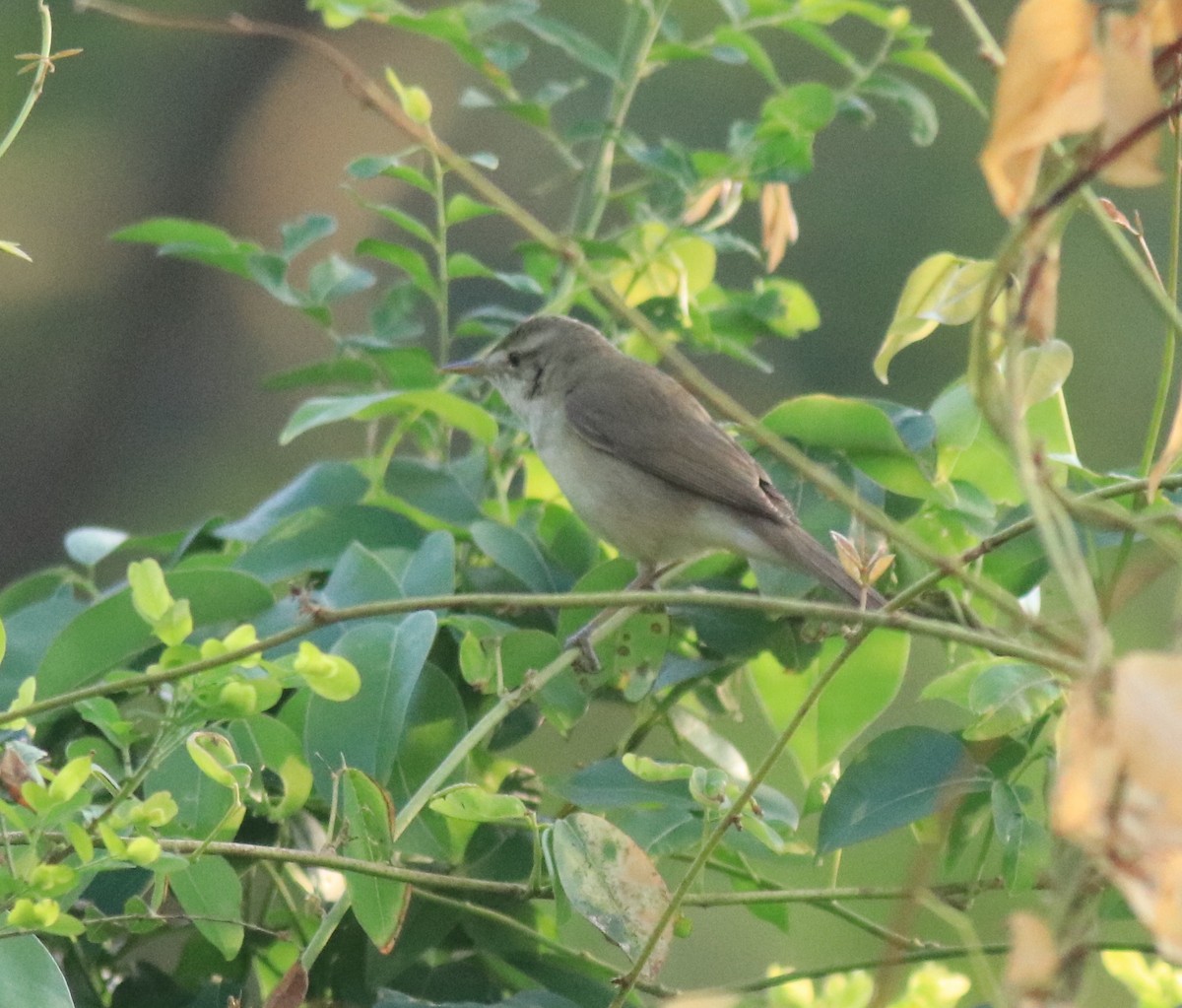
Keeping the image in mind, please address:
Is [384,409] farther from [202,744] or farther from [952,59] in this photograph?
[952,59]

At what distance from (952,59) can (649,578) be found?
153 inches

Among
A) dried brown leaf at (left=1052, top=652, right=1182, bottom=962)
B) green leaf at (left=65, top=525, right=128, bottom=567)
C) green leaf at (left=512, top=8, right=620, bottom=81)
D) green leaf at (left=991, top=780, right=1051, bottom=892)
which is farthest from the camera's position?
green leaf at (left=512, top=8, right=620, bottom=81)

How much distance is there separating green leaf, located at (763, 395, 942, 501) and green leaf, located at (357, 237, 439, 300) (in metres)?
0.64

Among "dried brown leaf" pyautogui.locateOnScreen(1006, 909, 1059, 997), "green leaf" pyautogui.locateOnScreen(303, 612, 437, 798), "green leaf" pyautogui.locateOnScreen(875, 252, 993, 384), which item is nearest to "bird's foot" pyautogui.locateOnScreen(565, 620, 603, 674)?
"green leaf" pyautogui.locateOnScreen(303, 612, 437, 798)

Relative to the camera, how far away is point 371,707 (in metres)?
1.39

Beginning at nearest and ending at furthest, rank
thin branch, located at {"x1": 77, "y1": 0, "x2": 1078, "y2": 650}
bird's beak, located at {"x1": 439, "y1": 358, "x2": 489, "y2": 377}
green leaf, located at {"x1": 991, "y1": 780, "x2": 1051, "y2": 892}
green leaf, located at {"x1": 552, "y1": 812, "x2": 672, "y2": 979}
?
thin branch, located at {"x1": 77, "y1": 0, "x2": 1078, "y2": 650}, green leaf, located at {"x1": 552, "y1": 812, "x2": 672, "y2": 979}, green leaf, located at {"x1": 991, "y1": 780, "x2": 1051, "y2": 892}, bird's beak, located at {"x1": 439, "y1": 358, "x2": 489, "y2": 377}

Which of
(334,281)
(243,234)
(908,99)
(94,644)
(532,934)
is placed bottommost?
(243,234)

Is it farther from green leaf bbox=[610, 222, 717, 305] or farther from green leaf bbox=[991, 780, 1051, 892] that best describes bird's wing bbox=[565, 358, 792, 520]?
green leaf bbox=[991, 780, 1051, 892]

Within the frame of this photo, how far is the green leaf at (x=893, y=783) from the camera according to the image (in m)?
1.31

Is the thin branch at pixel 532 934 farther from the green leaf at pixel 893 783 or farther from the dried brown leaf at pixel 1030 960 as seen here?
the dried brown leaf at pixel 1030 960

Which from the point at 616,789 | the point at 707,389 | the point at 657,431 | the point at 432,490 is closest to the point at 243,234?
the point at 657,431

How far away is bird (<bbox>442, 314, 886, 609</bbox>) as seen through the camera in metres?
2.42

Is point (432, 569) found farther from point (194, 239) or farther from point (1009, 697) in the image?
point (194, 239)

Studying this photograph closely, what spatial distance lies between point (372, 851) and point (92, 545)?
927mm
